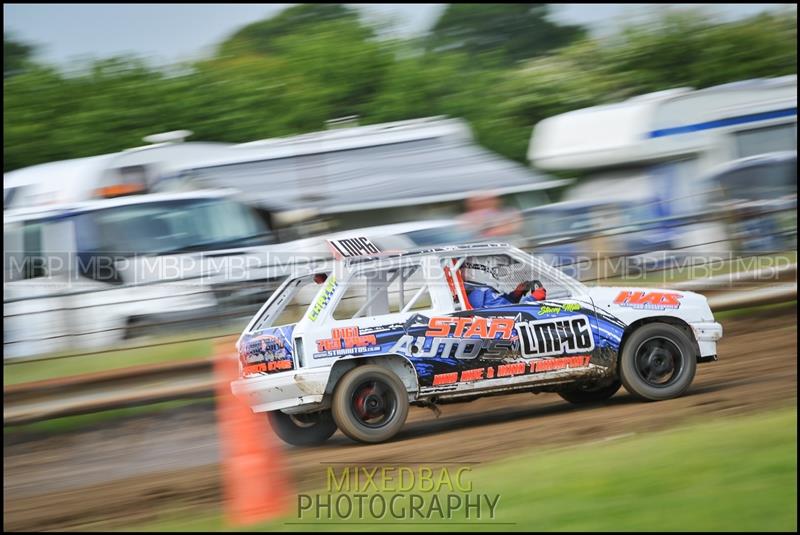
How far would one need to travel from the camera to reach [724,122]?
1580 centimetres

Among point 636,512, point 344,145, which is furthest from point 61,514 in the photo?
point 344,145

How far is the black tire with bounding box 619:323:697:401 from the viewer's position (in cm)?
892

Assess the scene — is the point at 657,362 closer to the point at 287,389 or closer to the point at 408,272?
the point at 408,272

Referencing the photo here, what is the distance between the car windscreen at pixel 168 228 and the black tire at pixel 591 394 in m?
5.35

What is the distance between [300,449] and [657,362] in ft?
9.99

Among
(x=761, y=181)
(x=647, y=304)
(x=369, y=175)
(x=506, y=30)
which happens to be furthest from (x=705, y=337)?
(x=506, y=30)

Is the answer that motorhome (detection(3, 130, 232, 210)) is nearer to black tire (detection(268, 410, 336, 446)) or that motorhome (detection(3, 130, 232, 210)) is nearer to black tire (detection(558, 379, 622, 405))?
black tire (detection(268, 410, 336, 446))

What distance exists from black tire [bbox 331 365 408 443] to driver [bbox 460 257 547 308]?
993 mm

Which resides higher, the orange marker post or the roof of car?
the roof of car

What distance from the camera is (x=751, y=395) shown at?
915 cm

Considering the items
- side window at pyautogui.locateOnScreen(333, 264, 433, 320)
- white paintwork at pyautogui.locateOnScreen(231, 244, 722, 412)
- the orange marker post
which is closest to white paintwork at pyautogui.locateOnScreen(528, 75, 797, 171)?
white paintwork at pyautogui.locateOnScreen(231, 244, 722, 412)

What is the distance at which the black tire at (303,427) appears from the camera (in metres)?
9.06

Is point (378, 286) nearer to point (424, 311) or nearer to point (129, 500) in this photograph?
point (424, 311)

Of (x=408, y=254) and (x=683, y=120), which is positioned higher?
(x=683, y=120)
